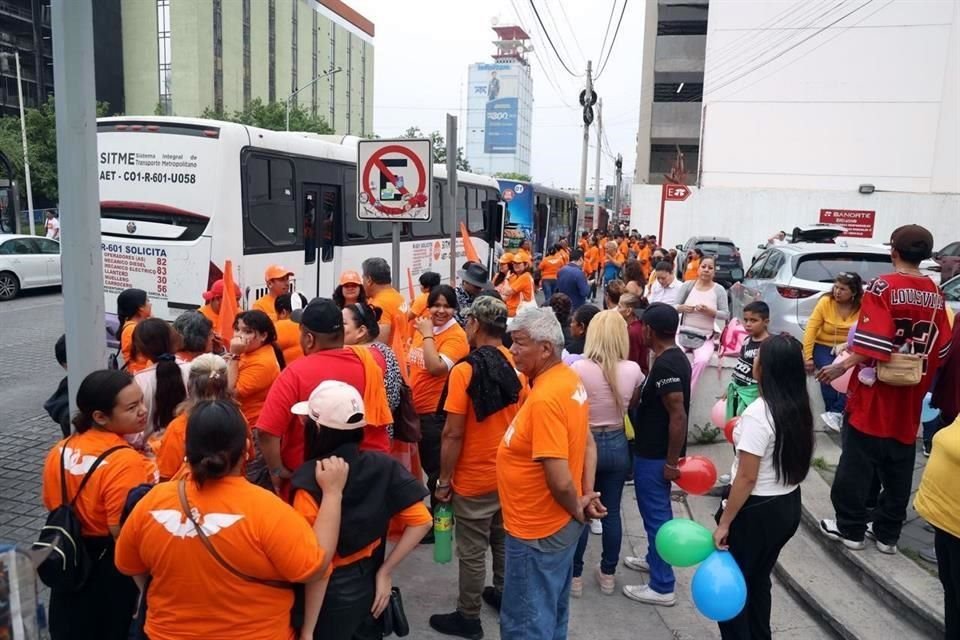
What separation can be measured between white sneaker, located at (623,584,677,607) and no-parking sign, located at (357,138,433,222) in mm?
3452

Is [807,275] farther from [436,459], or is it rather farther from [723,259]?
[723,259]

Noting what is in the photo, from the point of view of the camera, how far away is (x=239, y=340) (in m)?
4.31

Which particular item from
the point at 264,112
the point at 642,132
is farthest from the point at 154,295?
the point at 642,132

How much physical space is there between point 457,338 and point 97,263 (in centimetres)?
218

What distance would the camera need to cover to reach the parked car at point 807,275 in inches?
340

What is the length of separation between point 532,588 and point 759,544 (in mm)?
1116

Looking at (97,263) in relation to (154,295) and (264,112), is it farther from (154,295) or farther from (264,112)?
(264,112)

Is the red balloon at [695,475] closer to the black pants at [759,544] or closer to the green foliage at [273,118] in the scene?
the black pants at [759,544]

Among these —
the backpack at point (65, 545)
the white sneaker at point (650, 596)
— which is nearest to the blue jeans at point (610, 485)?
the white sneaker at point (650, 596)

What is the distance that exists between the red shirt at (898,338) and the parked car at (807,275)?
169 inches

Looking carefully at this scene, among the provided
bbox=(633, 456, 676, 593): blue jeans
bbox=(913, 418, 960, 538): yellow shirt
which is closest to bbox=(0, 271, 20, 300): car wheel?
bbox=(633, 456, 676, 593): blue jeans

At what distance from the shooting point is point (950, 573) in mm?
3162

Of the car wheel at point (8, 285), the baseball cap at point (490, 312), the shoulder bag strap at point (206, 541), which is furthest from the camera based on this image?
the car wheel at point (8, 285)

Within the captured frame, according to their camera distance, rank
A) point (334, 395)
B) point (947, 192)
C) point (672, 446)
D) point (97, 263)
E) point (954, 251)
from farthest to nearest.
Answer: point (947, 192)
point (954, 251)
point (672, 446)
point (97, 263)
point (334, 395)
